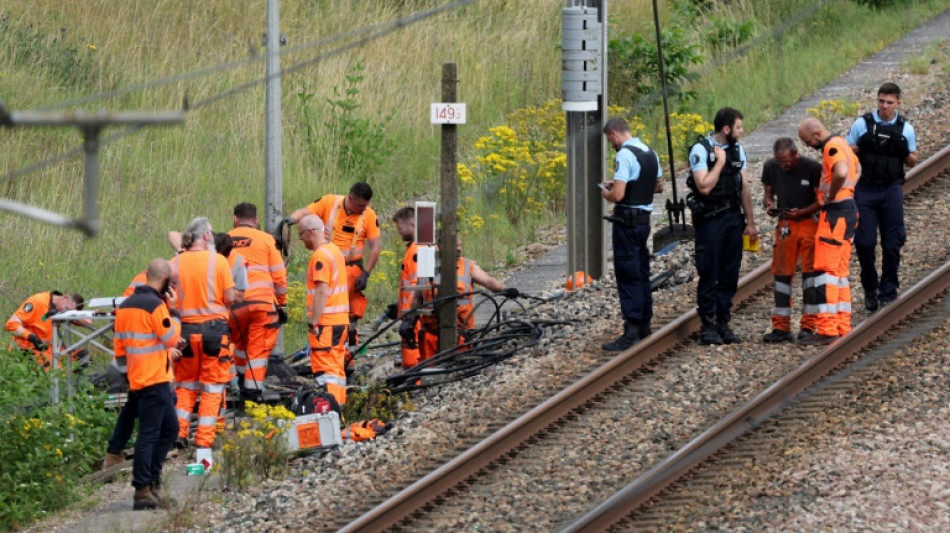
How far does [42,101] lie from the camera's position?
73.5 feet

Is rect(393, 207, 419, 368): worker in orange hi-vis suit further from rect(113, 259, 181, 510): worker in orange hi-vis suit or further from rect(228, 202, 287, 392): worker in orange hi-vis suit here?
rect(113, 259, 181, 510): worker in orange hi-vis suit

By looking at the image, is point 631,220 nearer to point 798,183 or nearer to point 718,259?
point 718,259

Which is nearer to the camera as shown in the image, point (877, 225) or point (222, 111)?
point (877, 225)

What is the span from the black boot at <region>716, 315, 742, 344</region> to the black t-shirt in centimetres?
100

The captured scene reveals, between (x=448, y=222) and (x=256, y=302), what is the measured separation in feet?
5.78

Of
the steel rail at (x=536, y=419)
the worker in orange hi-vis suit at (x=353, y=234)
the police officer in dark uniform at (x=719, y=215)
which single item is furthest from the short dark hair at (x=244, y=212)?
the police officer in dark uniform at (x=719, y=215)

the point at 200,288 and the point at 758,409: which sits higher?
the point at 200,288

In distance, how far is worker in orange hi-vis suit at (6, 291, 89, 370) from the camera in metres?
14.5

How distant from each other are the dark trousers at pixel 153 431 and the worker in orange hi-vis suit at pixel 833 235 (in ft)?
16.2

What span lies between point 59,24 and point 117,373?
12118 millimetres

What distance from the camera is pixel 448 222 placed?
45.8 feet

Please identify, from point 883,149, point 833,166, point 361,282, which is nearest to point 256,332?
point 361,282

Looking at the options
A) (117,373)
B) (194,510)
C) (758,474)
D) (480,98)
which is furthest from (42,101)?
(758,474)

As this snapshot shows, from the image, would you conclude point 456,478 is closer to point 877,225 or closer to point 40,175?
point 877,225
